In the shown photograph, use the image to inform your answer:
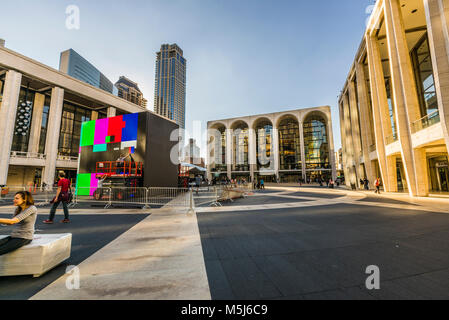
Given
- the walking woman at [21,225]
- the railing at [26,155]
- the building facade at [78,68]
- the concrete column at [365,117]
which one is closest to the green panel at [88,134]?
the walking woman at [21,225]

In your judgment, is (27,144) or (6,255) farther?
(27,144)

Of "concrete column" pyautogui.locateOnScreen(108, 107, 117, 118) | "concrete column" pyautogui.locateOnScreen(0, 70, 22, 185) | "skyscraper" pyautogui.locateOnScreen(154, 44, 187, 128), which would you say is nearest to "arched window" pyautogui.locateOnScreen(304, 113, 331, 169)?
"concrete column" pyautogui.locateOnScreen(108, 107, 117, 118)

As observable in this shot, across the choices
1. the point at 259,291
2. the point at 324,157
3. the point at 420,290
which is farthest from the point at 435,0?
the point at 324,157

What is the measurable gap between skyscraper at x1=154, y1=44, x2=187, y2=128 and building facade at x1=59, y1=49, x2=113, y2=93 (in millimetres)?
43229

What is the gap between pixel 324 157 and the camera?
58.6 meters

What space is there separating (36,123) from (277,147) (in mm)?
63150

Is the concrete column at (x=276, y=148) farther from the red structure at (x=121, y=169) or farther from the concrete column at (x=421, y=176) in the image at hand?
the red structure at (x=121, y=169)

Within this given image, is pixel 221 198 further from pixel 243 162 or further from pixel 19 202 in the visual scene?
pixel 243 162

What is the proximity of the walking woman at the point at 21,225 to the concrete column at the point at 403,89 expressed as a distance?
2328cm

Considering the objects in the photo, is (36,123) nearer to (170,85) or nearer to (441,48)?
(441,48)

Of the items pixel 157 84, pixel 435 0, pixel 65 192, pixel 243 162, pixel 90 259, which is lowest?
pixel 90 259

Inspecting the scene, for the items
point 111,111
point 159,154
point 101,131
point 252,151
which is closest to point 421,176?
point 159,154

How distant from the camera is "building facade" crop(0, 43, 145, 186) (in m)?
24.2

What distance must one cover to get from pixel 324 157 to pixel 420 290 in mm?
64498
